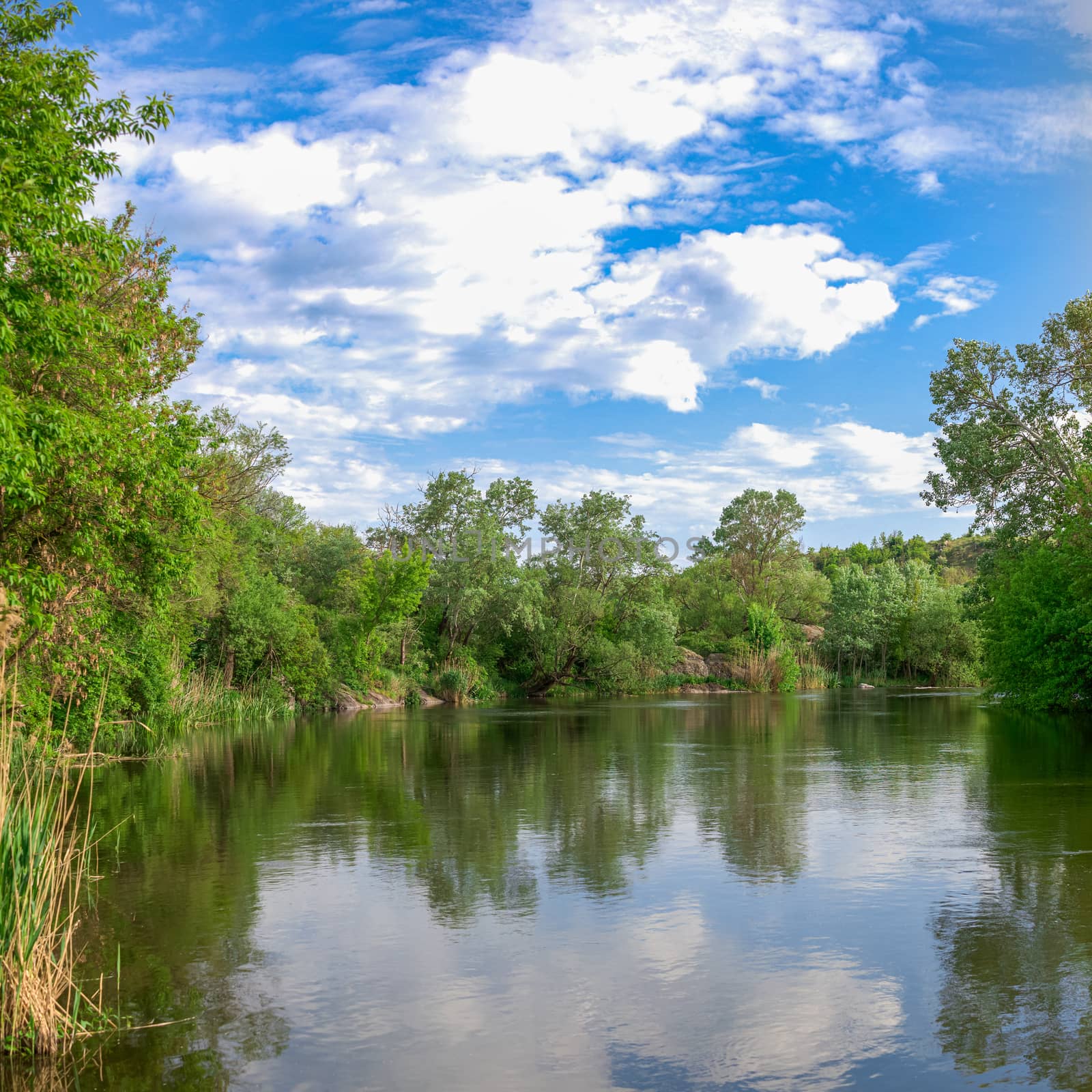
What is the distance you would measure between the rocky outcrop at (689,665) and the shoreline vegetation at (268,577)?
1.03 ft

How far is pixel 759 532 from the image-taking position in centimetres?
7631

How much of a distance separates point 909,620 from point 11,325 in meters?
62.6

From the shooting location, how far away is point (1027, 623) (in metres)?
34.0

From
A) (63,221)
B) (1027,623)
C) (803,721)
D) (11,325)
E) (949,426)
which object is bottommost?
(803,721)

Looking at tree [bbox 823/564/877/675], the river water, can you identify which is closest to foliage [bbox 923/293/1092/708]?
the river water

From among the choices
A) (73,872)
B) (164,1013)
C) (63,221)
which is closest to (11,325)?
(63,221)

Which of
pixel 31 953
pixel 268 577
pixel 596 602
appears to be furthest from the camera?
pixel 596 602

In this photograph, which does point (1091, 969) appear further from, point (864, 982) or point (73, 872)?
point (73, 872)

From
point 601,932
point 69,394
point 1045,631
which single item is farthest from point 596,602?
point 601,932

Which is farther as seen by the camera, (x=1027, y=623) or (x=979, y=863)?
(x=1027, y=623)

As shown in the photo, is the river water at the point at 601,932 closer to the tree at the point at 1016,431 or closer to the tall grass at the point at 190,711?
the tall grass at the point at 190,711

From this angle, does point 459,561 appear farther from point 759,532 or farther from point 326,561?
point 759,532

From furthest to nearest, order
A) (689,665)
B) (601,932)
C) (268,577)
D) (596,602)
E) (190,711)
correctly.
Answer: (689,665) → (596,602) → (268,577) → (190,711) → (601,932)

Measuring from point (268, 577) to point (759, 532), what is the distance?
143 feet
